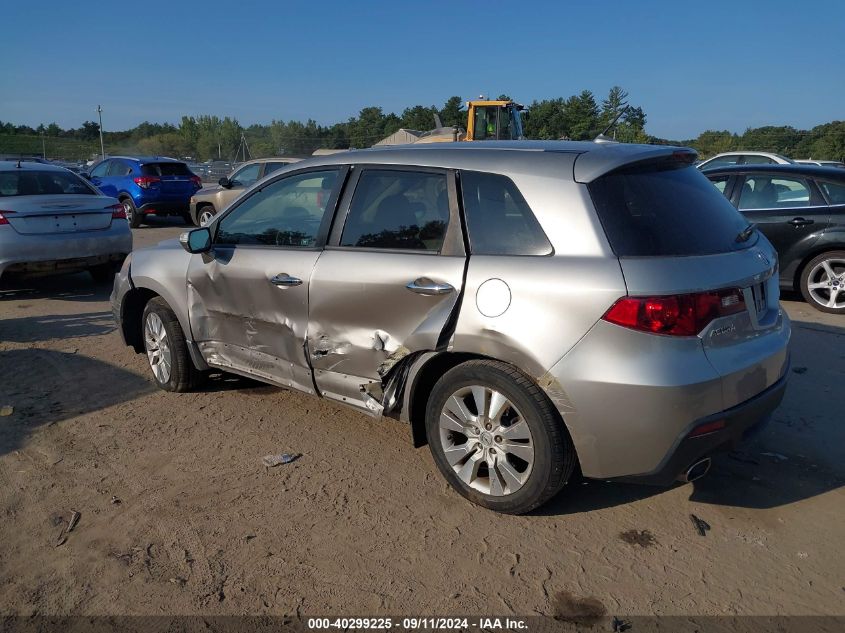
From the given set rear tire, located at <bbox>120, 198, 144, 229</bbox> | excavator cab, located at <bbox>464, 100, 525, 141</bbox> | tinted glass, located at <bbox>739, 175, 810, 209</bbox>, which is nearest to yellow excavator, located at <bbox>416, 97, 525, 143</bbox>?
excavator cab, located at <bbox>464, 100, 525, 141</bbox>

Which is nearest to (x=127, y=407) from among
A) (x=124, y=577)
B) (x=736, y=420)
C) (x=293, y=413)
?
(x=293, y=413)

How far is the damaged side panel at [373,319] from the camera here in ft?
11.1

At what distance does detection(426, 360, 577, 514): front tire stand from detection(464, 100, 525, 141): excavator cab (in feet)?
55.5

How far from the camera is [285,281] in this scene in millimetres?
4012

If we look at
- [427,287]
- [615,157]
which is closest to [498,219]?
[427,287]

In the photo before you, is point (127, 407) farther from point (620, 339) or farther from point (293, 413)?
point (620, 339)

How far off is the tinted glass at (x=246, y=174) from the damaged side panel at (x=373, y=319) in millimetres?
12239

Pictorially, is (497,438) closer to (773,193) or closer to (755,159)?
(773,193)

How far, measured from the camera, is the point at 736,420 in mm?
3016

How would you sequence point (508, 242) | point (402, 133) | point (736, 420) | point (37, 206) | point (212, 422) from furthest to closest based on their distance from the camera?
1. point (402, 133)
2. point (37, 206)
3. point (212, 422)
4. point (508, 242)
5. point (736, 420)

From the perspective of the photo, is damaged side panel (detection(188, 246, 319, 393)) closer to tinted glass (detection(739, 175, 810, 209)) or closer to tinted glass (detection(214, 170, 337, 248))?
tinted glass (detection(214, 170, 337, 248))

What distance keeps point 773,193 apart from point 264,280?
22.2 feet

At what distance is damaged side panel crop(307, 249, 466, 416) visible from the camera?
11.1ft

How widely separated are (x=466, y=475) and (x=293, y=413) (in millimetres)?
1688
